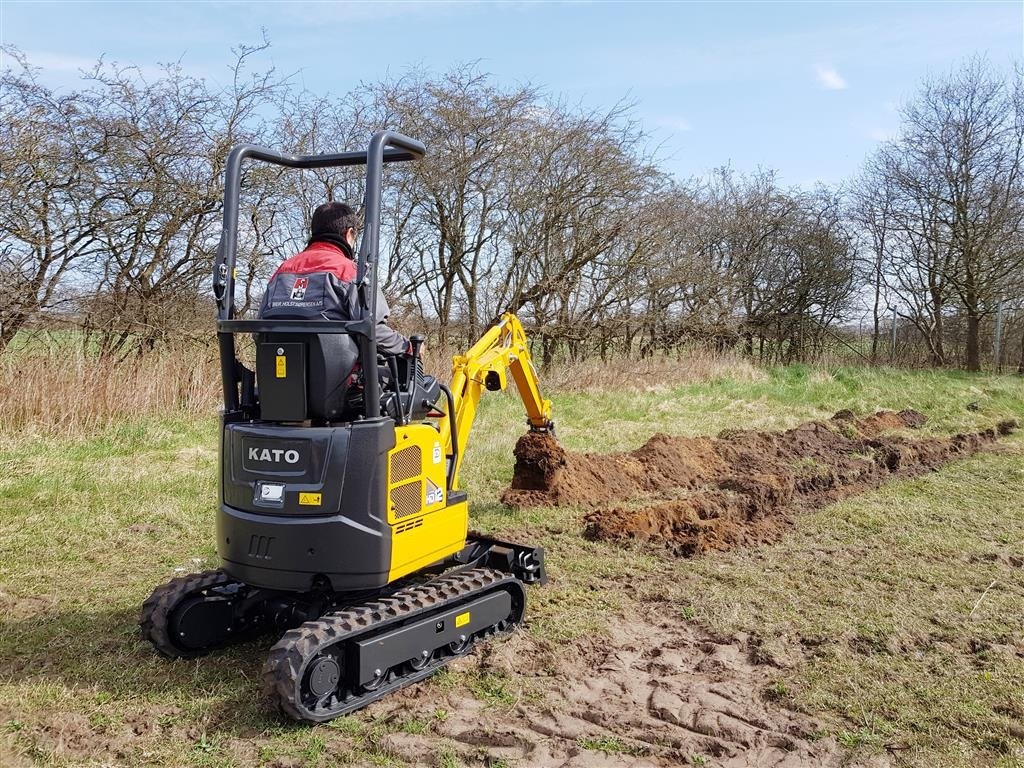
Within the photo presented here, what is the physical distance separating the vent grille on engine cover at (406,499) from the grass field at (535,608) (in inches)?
35.1

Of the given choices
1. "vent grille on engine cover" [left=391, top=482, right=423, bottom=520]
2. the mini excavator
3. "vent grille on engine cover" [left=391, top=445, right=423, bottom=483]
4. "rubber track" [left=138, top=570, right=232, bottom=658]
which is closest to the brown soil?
the mini excavator

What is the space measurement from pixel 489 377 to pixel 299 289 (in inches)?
85.6

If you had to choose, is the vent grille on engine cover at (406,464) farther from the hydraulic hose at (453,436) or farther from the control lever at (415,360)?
the hydraulic hose at (453,436)

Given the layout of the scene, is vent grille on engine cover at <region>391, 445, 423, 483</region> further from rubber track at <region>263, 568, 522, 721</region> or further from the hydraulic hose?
rubber track at <region>263, 568, 522, 721</region>

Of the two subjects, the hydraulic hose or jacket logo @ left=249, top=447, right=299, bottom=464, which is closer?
jacket logo @ left=249, top=447, right=299, bottom=464

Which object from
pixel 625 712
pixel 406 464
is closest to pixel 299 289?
pixel 406 464

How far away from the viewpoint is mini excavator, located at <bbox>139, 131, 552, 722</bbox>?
3719 mm

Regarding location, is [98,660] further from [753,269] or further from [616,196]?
[753,269]

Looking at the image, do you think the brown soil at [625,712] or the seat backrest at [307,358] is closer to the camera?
the brown soil at [625,712]

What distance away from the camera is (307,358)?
148 inches

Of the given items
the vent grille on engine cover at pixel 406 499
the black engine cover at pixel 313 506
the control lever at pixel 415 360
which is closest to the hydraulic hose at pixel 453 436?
the control lever at pixel 415 360

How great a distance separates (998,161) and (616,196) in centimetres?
1298

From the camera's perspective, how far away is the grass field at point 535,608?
3.50 meters

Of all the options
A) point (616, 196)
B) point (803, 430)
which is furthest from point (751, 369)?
point (803, 430)
